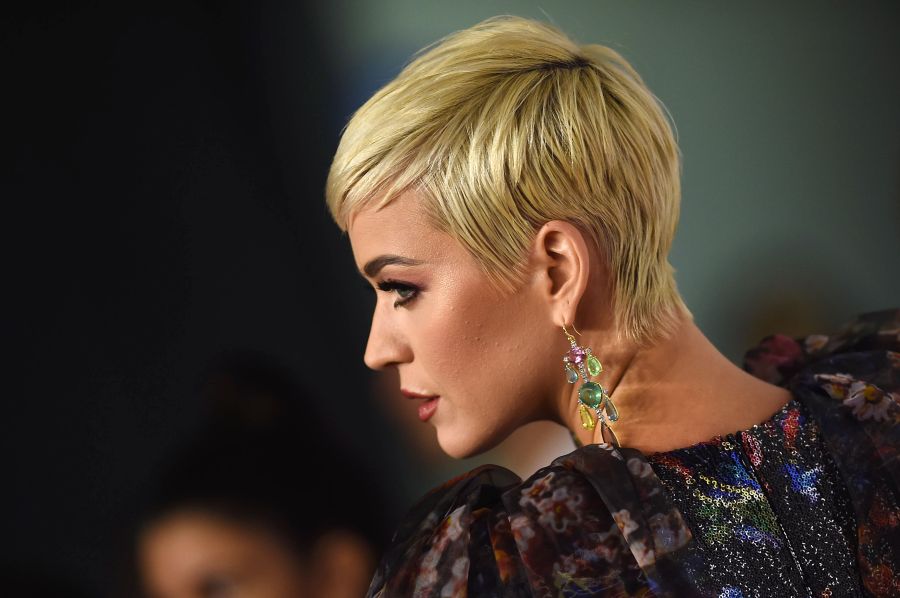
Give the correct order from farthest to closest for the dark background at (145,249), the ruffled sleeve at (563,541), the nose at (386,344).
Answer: the nose at (386,344), the dark background at (145,249), the ruffled sleeve at (563,541)

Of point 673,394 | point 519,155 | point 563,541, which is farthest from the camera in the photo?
point 673,394

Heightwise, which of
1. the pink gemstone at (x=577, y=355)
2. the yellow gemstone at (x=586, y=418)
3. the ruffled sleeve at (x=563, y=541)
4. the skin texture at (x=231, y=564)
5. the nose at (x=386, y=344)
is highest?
the nose at (x=386, y=344)

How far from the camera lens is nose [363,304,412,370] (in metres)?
1.38

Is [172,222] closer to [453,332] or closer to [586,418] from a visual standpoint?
[453,332]

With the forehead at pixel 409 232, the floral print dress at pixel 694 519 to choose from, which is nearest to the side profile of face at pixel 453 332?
the forehead at pixel 409 232

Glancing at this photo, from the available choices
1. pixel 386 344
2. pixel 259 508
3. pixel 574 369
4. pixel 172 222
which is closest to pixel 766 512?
pixel 574 369

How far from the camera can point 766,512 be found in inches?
49.5

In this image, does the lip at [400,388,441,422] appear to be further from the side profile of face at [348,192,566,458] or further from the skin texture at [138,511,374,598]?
the skin texture at [138,511,374,598]

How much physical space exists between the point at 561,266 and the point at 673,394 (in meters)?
0.28

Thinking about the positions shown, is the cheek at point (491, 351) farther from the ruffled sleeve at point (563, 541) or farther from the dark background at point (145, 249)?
the dark background at point (145, 249)

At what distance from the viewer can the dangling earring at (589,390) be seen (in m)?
1.30

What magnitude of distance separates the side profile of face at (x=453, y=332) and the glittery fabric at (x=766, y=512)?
0.79ft

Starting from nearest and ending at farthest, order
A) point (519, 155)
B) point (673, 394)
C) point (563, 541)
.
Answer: point (563, 541)
point (519, 155)
point (673, 394)

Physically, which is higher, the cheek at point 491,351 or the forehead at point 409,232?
the forehead at point 409,232
